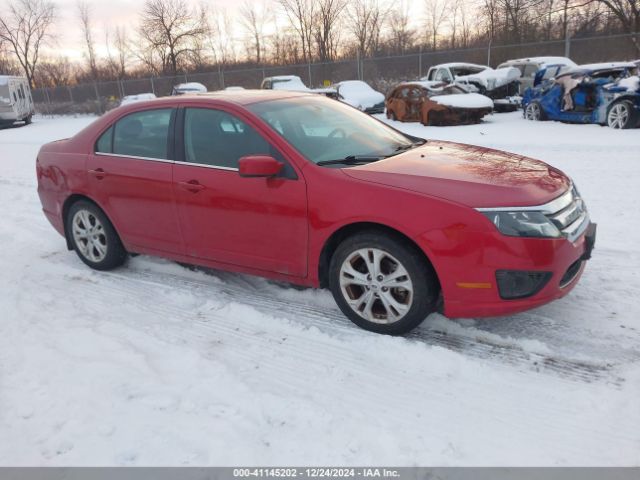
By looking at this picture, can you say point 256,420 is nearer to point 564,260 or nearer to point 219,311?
point 219,311

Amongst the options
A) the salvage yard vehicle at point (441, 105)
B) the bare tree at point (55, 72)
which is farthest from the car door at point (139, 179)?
the bare tree at point (55, 72)

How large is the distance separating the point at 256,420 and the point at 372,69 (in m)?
25.9

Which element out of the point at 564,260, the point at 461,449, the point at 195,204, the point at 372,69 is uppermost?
the point at 372,69

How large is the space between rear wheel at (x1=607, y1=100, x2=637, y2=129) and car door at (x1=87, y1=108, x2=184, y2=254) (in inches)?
430

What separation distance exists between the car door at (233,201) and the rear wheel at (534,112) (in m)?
12.3

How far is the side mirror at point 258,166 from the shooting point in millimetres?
3441

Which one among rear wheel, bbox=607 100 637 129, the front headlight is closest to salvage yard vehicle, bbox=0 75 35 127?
rear wheel, bbox=607 100 637 129

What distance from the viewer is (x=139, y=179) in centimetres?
428

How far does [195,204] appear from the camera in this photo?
397 cm

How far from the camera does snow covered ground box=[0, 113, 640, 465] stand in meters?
2.50

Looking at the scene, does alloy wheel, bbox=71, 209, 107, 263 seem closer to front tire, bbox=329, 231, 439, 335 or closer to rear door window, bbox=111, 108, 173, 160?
rear door window, bbox=111, 108, 173, 160

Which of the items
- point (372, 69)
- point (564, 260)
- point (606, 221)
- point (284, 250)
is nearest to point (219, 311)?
point (284, 250)

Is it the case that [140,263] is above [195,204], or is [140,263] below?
below

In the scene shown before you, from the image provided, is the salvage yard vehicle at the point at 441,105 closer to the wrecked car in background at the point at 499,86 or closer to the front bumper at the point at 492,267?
the wrecked car in background at the point at 499,86
